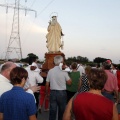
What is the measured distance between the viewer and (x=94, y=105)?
353 centimetres

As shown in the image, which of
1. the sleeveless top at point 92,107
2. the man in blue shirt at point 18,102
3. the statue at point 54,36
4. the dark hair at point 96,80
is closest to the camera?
the sleeveless top at point 92,107

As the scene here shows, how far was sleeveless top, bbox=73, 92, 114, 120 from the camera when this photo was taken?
11.5 feet

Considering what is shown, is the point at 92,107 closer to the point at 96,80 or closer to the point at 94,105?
the point at 94,105

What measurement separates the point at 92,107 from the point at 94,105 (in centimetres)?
3

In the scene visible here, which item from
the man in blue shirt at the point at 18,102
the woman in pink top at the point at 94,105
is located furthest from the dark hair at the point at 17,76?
the woman in pink top at the point at 94,105

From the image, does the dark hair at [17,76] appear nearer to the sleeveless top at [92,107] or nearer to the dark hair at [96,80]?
the sleeveless top at [92,107]

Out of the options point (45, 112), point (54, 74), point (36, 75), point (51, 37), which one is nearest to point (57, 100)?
point (54, 74)

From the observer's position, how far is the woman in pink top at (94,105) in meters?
3.51

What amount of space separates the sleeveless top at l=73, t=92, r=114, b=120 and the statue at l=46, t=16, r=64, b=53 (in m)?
12.9

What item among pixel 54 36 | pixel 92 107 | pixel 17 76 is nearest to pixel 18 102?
pixel 17 76

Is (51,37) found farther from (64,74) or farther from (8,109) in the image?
(8,109)

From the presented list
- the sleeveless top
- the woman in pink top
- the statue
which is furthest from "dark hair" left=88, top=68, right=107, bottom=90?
the statue

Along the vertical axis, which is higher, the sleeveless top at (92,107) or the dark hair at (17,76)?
the dark hair at (17,76)

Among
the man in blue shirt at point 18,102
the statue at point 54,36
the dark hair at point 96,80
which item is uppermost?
the statue at point 54,36
